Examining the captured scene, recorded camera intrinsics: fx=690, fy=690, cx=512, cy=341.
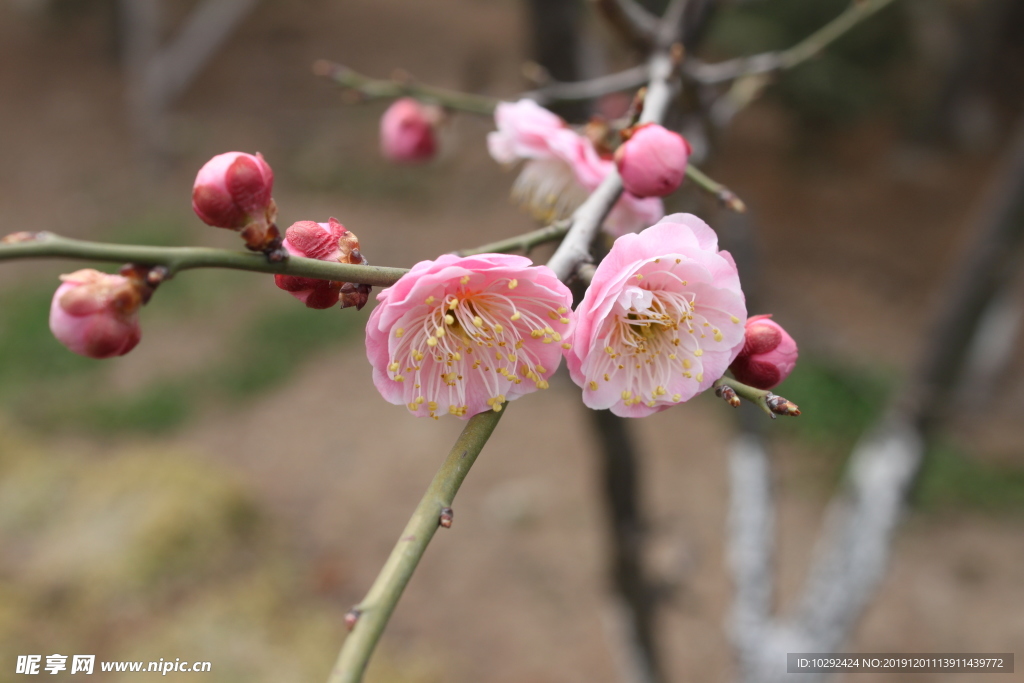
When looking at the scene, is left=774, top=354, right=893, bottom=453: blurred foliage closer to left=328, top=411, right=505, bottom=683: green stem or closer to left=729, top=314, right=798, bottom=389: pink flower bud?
left=729, top=314, right=798, bottom=389: pink flower bud

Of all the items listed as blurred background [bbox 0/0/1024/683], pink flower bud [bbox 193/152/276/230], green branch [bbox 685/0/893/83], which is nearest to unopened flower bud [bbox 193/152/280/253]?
pink flower bud [bbox 193/152/276/230]

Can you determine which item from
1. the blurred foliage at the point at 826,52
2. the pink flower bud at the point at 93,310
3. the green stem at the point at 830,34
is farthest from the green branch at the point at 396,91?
the blurred foliage at the point at 826,52

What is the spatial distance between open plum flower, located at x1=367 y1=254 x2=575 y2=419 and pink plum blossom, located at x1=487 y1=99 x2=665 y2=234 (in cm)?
19

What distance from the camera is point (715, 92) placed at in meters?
1.57

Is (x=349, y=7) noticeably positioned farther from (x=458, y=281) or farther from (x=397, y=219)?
(x=458, y=281)

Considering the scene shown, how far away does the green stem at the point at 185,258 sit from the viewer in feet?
1.61

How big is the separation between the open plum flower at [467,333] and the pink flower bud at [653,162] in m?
0.16

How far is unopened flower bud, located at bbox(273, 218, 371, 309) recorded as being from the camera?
23.7 inches

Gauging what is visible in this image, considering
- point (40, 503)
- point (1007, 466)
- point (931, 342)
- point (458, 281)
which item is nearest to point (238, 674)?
point (40, 503)

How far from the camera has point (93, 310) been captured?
1.77 feet

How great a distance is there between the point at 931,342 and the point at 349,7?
916 centimetres

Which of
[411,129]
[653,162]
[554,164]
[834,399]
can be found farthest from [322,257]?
[834,399]

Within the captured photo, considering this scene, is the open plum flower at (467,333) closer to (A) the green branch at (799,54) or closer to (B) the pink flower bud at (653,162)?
(B) the pink flower bud at (653,162)

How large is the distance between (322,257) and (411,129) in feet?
2.79
